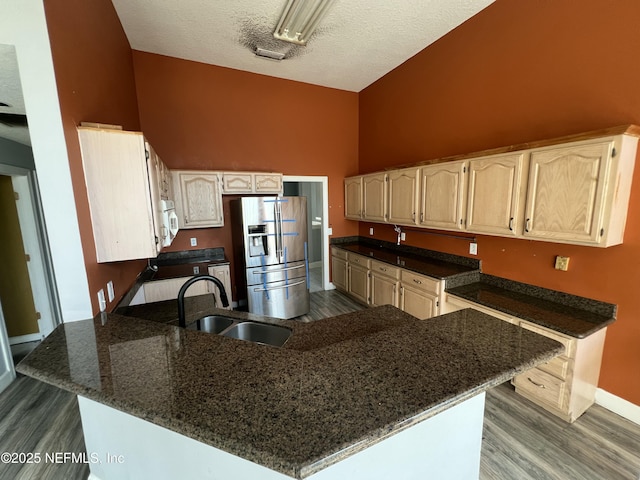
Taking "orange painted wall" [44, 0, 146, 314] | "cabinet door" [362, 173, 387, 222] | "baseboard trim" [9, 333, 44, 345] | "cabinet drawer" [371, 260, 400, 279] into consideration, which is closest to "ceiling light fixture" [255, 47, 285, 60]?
"orange painted wall" [44, 0, 146, 314]

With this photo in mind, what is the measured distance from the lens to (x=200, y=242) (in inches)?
155

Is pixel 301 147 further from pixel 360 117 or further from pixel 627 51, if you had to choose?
pixel 627 51

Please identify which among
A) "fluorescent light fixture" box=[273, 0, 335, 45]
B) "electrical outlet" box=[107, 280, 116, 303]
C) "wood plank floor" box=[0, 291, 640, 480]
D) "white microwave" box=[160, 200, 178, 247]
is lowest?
"wood plank floor" box=[0, 291, 640, 480]

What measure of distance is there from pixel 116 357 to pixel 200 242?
3069 mm

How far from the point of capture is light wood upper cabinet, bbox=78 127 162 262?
1527 millimetres

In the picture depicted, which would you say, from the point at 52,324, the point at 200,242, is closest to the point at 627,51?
the point at 200,242

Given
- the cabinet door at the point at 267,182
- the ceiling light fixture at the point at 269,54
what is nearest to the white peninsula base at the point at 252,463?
the cabinet door at the point at 267,182

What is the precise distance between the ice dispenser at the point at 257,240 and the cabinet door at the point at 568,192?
9.08 feet

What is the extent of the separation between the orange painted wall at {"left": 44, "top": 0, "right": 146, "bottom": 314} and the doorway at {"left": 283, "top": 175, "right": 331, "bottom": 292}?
251cm

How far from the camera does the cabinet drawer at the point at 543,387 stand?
1973 millimetres

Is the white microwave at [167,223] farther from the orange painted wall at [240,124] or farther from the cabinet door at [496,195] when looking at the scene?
the cabinet door at [496,195]

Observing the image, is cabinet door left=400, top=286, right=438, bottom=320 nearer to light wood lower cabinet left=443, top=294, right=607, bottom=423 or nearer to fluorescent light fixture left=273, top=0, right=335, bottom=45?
light wood lower cabinet left=443, top=294, right=607, bottom=423

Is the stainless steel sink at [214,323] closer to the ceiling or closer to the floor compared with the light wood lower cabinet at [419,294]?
closer to the ceiling

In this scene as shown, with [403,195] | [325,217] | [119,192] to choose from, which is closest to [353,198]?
[325,217]
